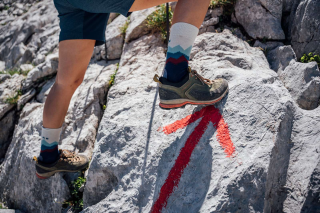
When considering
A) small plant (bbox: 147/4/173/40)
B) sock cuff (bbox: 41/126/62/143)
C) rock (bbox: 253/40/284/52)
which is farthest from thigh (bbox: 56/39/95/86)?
rock (bbox: 253/40/284/52)

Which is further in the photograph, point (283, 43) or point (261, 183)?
point (283, 43)

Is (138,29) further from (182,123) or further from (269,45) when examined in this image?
(182,123)

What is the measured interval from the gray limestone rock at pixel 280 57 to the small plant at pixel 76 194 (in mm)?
2717

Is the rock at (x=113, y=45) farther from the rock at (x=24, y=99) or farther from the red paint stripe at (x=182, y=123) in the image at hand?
the red paint stripe at (x=182, y=123)

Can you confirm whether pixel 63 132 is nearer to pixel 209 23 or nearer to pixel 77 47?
pixel 77 47

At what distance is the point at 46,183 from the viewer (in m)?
2.81

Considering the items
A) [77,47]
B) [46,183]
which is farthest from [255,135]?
[46,183]

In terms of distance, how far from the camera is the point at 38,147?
3025 mm

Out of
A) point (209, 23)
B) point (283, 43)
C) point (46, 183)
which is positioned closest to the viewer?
point (46, 183)

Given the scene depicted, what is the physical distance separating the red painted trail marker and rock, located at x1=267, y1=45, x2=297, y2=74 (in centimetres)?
129

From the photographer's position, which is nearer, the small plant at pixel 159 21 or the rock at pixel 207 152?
the rock at pixel 207 152

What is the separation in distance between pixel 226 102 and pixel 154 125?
29.3 inches

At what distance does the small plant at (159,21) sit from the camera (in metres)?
3.93

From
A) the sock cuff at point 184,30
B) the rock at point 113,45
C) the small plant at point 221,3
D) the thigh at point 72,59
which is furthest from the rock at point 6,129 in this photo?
the small plant at point 221,3
